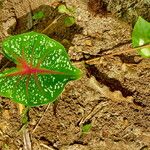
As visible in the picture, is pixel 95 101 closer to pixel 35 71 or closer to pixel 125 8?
pixel 35 71

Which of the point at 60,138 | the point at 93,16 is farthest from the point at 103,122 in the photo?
the point at 93,16

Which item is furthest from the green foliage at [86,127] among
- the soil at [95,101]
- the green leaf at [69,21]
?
the green leaf at [69,21]

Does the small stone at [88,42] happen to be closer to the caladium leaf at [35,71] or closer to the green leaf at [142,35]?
the green leaf at [142,35]

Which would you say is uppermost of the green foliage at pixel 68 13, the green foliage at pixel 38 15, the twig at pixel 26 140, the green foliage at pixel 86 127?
the green foliage at pixel 68 13

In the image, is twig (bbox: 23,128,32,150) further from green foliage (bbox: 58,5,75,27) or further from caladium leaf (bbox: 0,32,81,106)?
green foliage (bbox: 58,5,75,27)

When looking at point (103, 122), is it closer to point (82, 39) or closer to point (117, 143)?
point (117, 143)

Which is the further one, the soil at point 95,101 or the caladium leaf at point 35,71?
the soil at point 95,101

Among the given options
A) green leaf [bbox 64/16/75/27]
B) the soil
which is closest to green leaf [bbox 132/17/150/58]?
the soil
